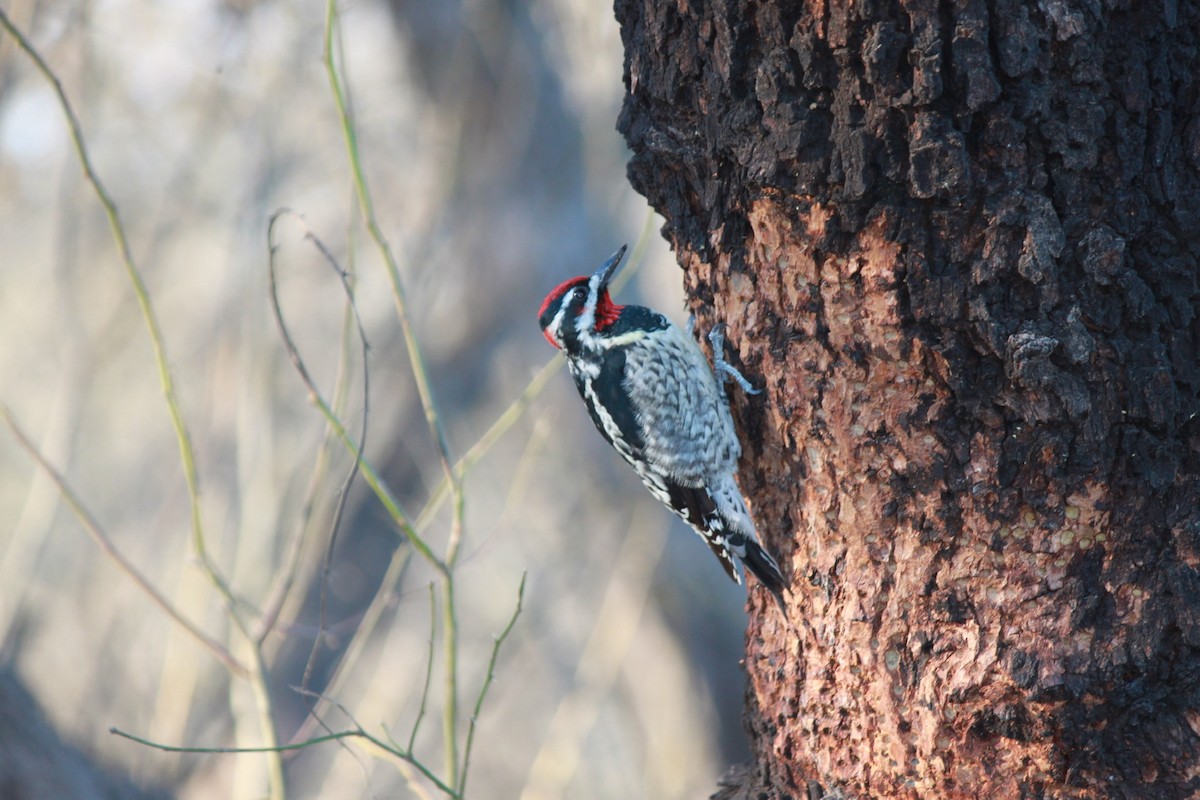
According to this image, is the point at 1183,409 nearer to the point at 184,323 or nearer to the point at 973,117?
the point at 973,117

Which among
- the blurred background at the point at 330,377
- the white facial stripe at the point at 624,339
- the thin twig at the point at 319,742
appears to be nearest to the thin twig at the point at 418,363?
Answer: the thin twig at the point at 319,742

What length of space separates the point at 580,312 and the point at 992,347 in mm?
1783

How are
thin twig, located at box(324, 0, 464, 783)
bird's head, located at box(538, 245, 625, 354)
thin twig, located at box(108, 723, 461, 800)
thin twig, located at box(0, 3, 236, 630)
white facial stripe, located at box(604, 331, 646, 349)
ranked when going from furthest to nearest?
bird's head, located at box(538, 245, 625, 354), white facial stripe, located at box(604, 331, 646, 349), thin twig, located at box(324, 0, 464, 783), thin twig, located at box(0, 3, 236, 630), thin twig, located at box(108, 723, 461, 800)

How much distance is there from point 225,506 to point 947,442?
5663 mm

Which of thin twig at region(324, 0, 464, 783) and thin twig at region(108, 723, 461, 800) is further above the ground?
thin twig at region(324, 0, 464, 783)

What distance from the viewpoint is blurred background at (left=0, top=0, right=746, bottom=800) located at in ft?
18.9

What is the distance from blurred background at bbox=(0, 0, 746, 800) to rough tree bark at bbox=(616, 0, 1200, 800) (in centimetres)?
389

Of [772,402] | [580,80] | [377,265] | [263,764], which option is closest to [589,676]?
[263,764]

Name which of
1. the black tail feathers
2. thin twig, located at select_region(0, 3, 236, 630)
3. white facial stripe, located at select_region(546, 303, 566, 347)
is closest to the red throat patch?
white facial stripe, located at select_region(546, 303, 566, 347)

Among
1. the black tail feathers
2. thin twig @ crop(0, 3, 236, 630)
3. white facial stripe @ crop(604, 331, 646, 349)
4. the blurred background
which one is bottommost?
the black tail feathers

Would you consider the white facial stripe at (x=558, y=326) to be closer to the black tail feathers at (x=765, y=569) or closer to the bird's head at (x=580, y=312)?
the bird's head at (x=580, y=312)

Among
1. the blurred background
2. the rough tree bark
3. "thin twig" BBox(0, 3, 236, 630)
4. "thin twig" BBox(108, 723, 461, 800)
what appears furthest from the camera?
the blurred background

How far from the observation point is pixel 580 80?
20.3 ft

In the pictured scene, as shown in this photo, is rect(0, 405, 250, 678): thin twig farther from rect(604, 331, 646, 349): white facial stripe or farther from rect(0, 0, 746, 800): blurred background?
rect(0, 0, 746, 800): blurred background
